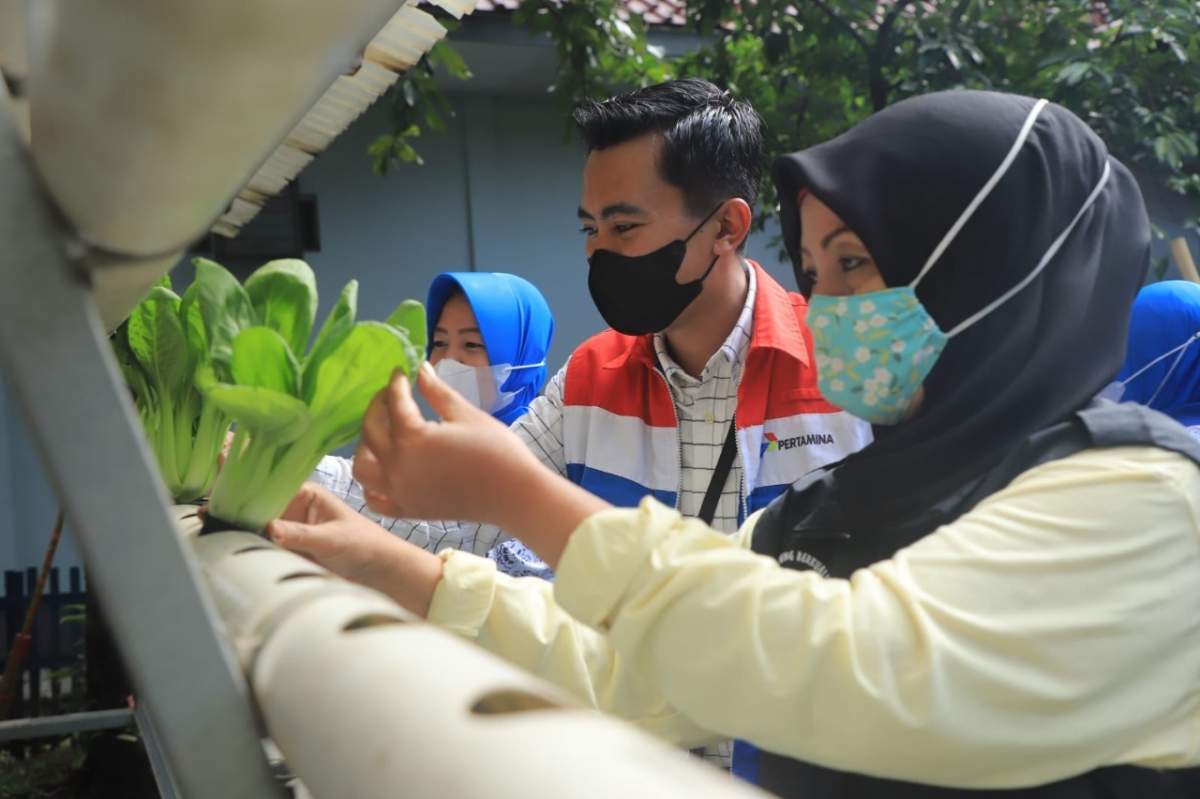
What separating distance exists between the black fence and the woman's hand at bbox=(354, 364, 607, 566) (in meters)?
6.78

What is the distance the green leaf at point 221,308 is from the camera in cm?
122

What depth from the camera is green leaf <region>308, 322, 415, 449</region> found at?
1.15 meters

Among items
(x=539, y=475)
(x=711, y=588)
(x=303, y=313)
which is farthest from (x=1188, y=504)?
(x=303, y=313)

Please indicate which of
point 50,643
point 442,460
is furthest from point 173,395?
point 50,643

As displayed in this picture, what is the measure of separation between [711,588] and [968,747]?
276 mm

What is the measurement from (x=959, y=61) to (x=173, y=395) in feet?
19.3

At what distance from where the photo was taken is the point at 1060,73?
6344 mm

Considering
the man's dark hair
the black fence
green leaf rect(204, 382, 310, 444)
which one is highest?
the man's dark hair

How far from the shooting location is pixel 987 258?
1412 mm

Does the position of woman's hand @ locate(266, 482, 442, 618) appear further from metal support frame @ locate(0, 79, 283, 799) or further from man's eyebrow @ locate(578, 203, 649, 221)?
man's eyebrow @ locate(578, 203, 649, 221)

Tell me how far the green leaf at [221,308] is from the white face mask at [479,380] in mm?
2509

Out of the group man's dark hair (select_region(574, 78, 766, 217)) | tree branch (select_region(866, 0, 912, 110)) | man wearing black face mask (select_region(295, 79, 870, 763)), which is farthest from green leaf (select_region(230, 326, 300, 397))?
tree branch (select_region(866, 0, 912, 110))

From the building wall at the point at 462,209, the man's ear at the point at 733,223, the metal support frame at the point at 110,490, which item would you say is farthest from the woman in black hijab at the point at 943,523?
the building wall at the point at 462,209

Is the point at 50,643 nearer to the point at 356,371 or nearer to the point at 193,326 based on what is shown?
the point at 193,326
